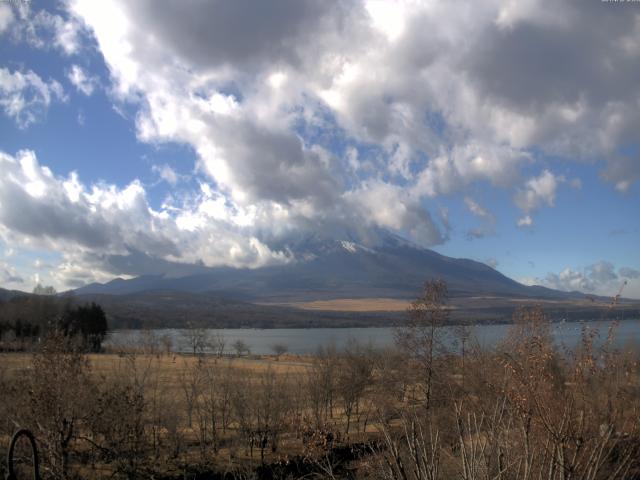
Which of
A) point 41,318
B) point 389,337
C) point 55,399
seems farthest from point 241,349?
point 55,399

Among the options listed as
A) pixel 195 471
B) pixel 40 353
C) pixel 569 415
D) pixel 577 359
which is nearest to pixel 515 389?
pixel 577 359

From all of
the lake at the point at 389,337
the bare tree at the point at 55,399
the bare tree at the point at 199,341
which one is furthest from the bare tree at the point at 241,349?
the bare tree at the point at 55,399

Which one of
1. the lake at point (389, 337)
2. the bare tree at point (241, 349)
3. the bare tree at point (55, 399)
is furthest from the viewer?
the bare tree at point (241, 349)

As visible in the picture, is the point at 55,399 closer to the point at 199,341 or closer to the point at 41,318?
the point at 199,341

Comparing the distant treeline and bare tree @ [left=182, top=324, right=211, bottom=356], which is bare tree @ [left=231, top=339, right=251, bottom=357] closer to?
bare tree @ [left=182, top=324, right=211, bottom=356]

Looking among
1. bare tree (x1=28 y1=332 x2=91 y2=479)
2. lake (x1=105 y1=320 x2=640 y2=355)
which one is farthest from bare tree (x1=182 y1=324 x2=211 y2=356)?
bare tree (x1=28 y1=332 x2=91 y2=479)

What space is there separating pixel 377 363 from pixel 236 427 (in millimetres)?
13354

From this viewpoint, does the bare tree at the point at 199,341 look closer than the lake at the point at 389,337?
No

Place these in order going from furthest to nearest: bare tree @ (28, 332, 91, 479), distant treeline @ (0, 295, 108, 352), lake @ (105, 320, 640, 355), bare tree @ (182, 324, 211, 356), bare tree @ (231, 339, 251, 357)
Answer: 1. bare tree @ (231, 339, 251, 357)
2. distant treeline @ (0, 295, 108, 352)
3. bare tree @ (182, 324, 211, 356)
4. bare tree @ (28, 332, 91, 479)
5. lake @ (105, 320, 640, 355)

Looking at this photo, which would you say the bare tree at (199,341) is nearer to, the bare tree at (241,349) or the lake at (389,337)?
the lake at (389,337)

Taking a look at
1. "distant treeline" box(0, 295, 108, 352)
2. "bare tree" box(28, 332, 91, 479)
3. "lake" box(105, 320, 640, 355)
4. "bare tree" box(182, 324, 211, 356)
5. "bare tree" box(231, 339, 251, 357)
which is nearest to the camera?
"lake" box(105, 320, 640, 355)

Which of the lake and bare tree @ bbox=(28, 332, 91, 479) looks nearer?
the lake

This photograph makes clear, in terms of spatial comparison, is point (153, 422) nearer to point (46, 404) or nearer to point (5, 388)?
point (5, 388)

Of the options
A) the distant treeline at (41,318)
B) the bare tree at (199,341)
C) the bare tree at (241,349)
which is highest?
the distant treeline at (41,318)
